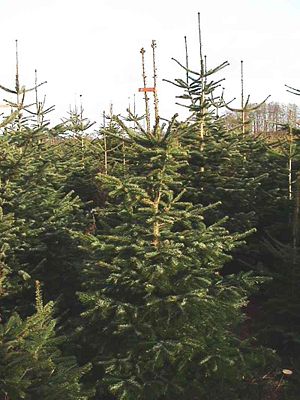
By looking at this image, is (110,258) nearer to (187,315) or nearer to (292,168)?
(187,315)

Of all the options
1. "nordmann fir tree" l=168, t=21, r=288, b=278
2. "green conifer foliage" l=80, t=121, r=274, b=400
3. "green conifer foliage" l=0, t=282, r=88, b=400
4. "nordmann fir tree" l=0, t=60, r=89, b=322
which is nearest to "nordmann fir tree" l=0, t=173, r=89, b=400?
"green conifer foliage" l=0, t=282, r=88, b=400

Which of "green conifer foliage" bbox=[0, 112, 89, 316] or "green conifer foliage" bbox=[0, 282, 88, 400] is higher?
"green conifer foliage" bbox=[0, 112, 89, 316]

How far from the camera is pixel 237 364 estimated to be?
5.34m

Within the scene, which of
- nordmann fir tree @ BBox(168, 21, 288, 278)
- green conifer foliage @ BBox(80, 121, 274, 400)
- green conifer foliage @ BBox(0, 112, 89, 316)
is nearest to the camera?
green conifer foliage @ BBox(80, 121, 274, 400)

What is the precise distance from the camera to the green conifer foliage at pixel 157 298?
4926 mm

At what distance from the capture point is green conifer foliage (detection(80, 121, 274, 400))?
493 centimetres

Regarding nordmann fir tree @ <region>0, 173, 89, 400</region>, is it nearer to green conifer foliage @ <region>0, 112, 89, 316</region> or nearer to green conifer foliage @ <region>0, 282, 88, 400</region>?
green conifer foliage @ <region>0, 282, 88, 400</region>

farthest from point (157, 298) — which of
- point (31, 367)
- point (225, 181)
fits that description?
point (225, 181)

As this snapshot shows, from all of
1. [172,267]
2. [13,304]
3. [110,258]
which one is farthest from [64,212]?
[172,267]

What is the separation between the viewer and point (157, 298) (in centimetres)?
496

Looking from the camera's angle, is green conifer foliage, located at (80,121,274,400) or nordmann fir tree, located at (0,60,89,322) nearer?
green conifer foliage, located at (80,121,274,400)

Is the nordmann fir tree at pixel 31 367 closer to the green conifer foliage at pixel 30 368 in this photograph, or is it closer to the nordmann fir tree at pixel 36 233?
the green conifer foliage at pixel 30 368

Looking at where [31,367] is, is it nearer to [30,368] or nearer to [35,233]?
[30,368]

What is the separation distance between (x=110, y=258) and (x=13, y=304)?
2042 millimetres
